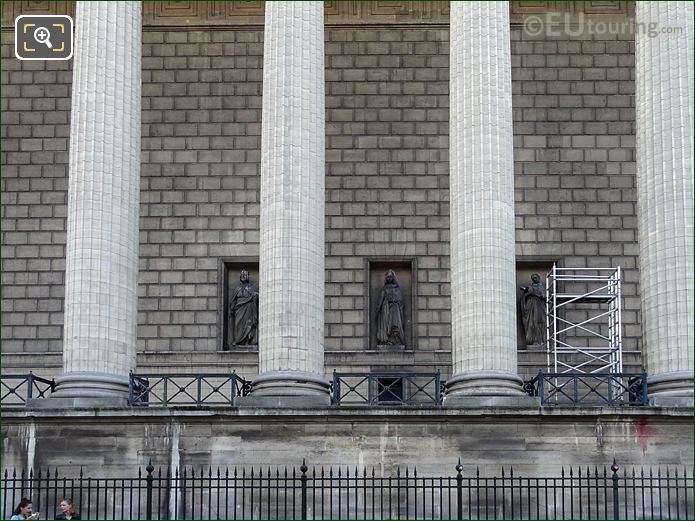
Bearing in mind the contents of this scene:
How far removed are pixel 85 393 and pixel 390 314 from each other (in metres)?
11.5

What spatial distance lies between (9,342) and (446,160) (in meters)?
13.9

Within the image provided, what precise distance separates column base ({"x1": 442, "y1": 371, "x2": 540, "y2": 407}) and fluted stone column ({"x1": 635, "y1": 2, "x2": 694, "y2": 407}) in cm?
316

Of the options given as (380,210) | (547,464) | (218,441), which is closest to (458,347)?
(547,464)

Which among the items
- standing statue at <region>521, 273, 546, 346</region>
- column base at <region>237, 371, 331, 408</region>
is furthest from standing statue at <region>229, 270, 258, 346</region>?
column base at <region>237, 371, 331, 408</region>

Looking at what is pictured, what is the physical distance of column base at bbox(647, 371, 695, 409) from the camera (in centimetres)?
3484

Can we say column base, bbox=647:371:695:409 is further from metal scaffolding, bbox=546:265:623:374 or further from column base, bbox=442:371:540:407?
metal scaffolding, bbox=546:265:623:374

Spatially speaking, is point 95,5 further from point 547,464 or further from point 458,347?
point 547,464

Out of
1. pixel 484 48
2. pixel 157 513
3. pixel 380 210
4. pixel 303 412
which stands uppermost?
pixel 484 48

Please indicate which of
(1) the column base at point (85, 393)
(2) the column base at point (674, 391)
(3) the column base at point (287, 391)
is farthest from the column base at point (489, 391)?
(1) the column base at point (85, 393)

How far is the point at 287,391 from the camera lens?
3509 centimetres

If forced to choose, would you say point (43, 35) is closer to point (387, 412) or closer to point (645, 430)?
point (387, 412)

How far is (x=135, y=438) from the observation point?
34688 mm

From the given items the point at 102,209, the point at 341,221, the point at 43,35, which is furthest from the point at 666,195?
the point at 43,35

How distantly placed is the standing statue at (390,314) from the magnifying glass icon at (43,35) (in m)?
12.9
